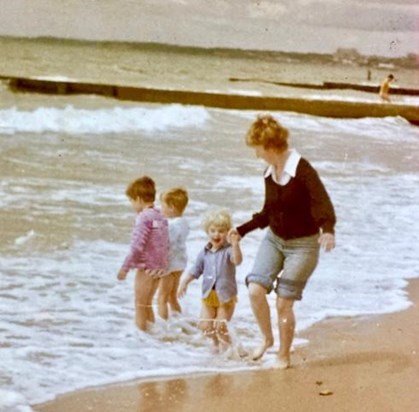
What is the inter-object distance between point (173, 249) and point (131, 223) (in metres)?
0.71

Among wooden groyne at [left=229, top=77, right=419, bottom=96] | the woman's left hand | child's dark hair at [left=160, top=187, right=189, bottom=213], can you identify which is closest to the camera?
the woman's left hand

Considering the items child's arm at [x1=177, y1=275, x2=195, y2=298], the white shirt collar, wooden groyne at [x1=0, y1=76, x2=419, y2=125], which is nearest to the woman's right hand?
child's arm at [x1=177, y1=275, x2=195, y2=298]

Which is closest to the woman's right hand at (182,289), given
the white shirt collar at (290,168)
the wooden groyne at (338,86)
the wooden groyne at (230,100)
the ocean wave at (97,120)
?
the white shirt collar at (290,168)

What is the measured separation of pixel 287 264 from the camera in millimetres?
1682

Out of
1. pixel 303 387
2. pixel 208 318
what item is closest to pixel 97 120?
pixel 208 318

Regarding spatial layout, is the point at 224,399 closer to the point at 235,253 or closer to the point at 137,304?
the point at 235,253

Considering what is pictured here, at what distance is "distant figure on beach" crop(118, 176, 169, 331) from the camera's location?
1.86 m

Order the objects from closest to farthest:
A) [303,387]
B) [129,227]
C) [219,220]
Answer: [303,387] < [219,220] < [129,227]

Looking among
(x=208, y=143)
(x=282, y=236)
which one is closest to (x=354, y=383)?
(x=282, y=236)

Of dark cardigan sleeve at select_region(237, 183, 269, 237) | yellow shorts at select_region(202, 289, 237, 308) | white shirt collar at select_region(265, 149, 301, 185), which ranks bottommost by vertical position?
yellow shorts at select_region(202, 289, 237, 308)

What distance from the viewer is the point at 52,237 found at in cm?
248

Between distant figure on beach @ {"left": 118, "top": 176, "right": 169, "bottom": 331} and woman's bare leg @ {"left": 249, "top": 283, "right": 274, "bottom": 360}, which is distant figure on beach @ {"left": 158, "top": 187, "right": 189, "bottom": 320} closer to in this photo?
distant figure on beach @ {"left": 118, "top": 176, "right": 169, "bottom": 331}

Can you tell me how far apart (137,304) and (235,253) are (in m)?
0.31

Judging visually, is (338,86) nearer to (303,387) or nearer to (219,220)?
(219,220)
